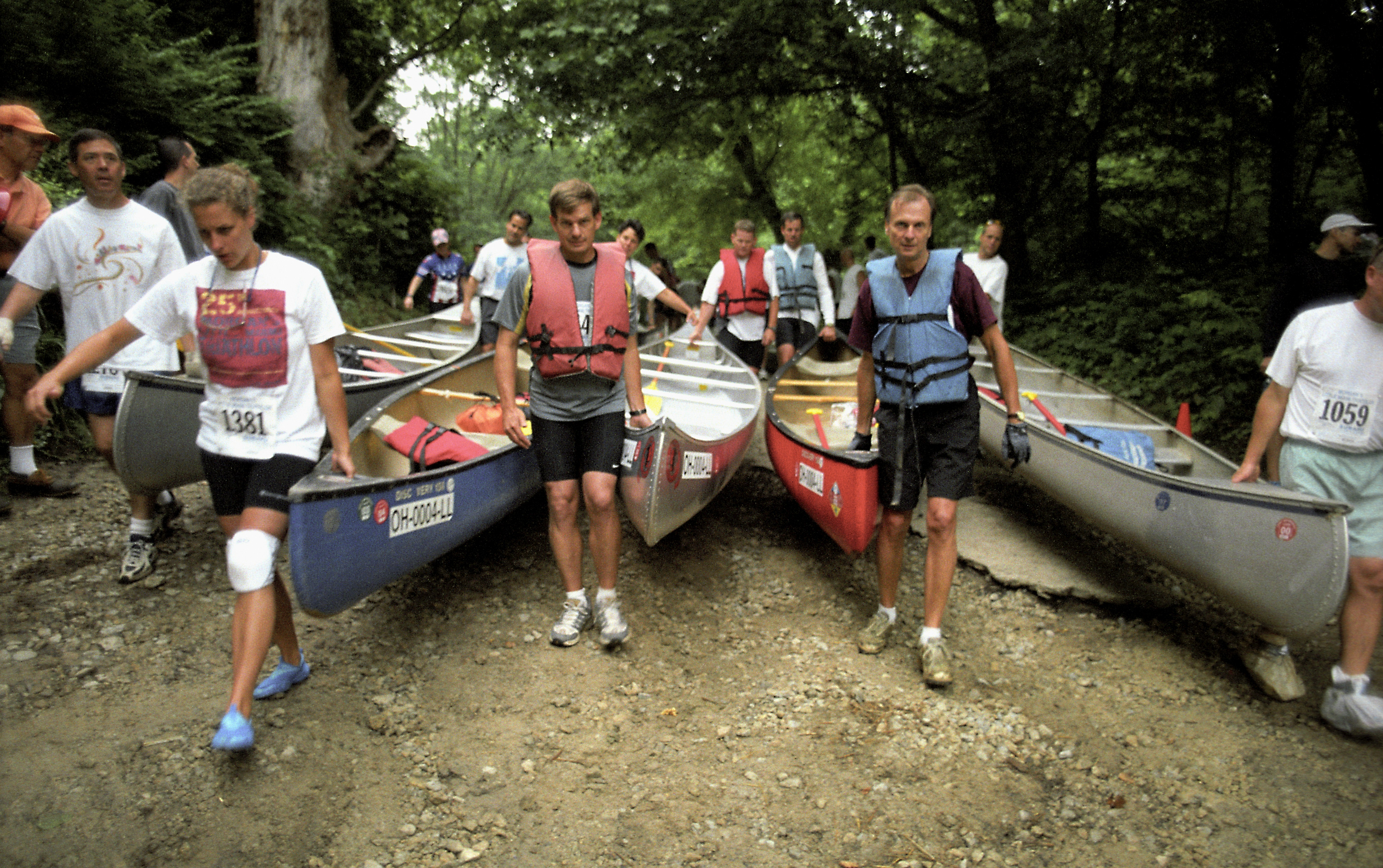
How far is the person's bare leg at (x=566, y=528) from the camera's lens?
129 inches

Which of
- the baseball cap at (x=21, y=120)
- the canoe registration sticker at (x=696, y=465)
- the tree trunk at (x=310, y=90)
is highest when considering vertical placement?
the tree trunk at (x=310, y=90)

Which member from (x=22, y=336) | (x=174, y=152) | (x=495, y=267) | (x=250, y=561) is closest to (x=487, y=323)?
(x=495, y=267)

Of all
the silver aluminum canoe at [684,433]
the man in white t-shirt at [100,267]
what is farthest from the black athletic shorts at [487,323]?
the man in white t-shirt at [100,267]

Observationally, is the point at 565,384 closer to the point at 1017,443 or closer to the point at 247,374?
the point at 247,374

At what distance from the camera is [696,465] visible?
3.99 meters

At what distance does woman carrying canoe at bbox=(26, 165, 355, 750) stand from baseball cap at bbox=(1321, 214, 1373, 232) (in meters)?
4.57

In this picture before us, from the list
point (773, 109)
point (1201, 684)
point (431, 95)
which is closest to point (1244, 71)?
point (773, 109)

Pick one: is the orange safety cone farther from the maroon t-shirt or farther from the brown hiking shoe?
the brown hiking shoe

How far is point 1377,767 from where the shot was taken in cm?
281

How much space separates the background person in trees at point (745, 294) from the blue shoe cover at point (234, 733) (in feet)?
14.3

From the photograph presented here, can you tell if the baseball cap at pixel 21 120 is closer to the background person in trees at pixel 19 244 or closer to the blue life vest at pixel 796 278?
the background person in trees at pixel 19 244

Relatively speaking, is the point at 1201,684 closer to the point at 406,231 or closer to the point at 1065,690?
the point at 1065,690

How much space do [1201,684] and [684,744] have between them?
222cm

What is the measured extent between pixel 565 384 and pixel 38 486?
10.4 feet
